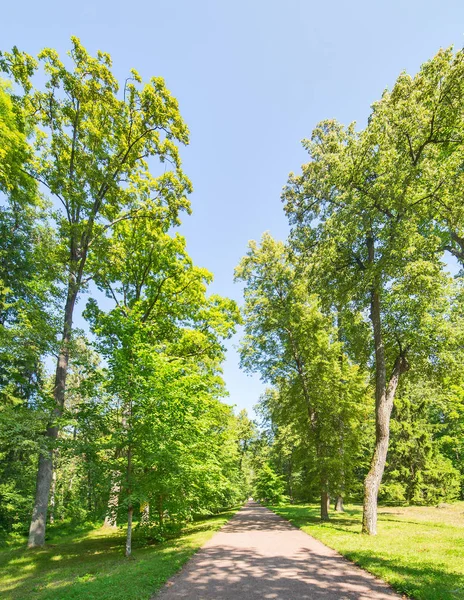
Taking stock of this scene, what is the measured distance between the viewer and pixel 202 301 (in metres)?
16.2

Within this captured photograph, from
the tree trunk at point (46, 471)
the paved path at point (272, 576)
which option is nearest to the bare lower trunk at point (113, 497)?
the paved path at point (272, 576)

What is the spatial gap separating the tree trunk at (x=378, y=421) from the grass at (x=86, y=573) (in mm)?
5838

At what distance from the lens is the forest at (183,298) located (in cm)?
903

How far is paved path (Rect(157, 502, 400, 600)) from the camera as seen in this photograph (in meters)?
5.20

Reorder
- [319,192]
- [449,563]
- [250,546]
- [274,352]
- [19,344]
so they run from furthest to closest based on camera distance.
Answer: [274,352] < [319,192] < [19,344] < [250,546] < [449,563]

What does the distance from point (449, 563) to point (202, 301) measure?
12.7m

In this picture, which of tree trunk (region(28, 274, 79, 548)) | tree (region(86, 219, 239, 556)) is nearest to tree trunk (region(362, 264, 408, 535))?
tree (region(86, 219, 239, 556))

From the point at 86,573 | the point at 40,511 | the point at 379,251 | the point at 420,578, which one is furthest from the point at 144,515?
the point at 379,251

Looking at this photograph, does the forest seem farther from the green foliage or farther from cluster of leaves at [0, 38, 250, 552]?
the green foliage

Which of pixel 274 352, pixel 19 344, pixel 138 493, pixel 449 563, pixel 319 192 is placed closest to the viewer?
pixel 449 563

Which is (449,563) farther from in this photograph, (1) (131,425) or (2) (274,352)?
(2) (274,352)

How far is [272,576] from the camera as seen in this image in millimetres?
6211

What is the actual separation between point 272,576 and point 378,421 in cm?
761

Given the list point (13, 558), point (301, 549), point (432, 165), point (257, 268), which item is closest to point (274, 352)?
point (257, 268)
